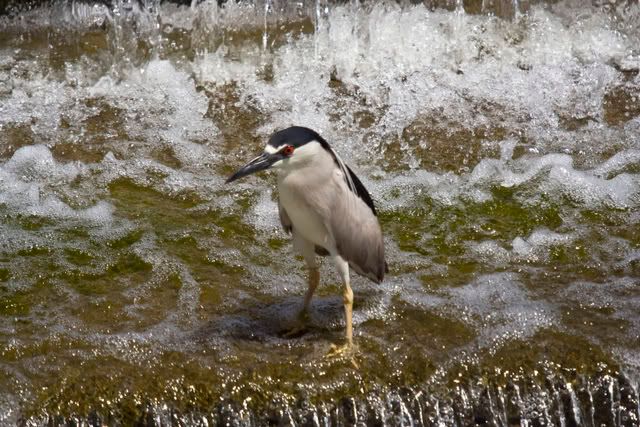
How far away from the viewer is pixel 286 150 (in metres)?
3.68

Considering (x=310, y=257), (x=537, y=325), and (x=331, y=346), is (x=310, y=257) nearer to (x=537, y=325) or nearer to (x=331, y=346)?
(x=331, y=346)

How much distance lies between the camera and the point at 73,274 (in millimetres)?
4516

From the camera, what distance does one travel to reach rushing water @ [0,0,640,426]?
12.3ft

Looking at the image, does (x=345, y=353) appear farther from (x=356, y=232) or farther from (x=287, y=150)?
(x=287, y=150)

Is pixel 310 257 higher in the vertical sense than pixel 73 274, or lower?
higher

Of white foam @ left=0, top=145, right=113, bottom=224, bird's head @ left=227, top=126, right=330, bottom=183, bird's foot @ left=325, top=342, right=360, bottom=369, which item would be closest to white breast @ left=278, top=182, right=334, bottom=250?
bird's head @ left=227, top=126, right=330, bottom=183

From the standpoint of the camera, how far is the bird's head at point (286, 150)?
3676mm

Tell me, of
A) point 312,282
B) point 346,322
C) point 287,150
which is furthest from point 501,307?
point 287,150

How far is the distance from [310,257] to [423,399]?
0.74 m

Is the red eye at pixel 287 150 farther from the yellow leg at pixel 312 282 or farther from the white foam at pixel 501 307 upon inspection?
the white foam at pixel 501 307

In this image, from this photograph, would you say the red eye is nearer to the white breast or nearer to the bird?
the bird

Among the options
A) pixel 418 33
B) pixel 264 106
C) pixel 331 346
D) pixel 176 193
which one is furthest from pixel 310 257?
pixel 418 33

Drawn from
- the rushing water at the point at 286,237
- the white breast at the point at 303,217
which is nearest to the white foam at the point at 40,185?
the rushing water at the point at 286,237

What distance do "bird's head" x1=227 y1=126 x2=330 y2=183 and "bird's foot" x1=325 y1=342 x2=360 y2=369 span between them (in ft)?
2.35
